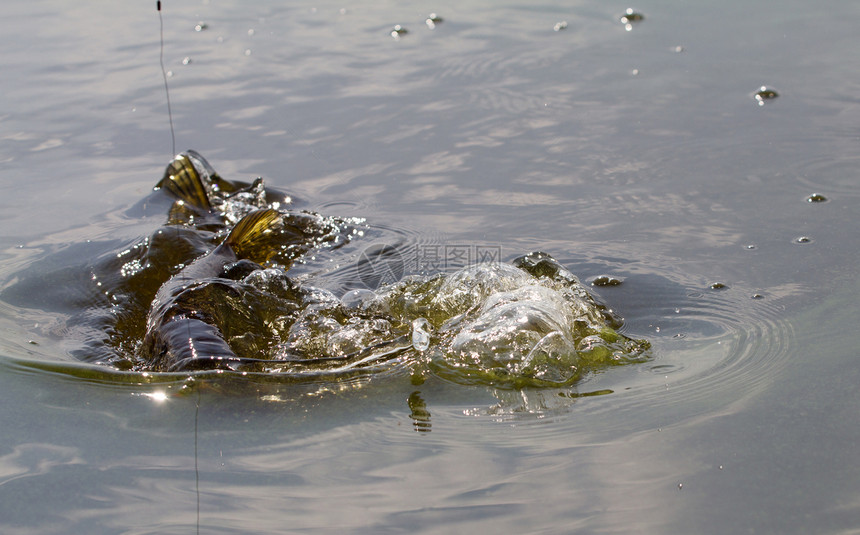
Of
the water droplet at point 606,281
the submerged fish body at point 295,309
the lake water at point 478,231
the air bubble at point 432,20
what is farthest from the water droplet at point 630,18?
the water droplet at point 606,281

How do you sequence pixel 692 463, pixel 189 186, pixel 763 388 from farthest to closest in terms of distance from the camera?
pixel 189 186 → pixel 763 388 → pixel 692 463

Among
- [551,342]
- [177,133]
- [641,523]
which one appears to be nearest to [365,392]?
[551,342]

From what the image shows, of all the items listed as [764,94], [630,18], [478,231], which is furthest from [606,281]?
[630,18]

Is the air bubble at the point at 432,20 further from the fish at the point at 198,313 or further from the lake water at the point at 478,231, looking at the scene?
the fish at the point at 198,313

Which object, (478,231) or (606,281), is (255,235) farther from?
(606,281)

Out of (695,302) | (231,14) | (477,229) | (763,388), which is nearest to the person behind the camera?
(763,388)

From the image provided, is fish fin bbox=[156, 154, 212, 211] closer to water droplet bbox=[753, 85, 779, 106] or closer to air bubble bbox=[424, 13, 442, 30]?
air bubble bbox=[424, 13, 442, 30]

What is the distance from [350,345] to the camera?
2.87 metres

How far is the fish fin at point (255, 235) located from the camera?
12.0 ft

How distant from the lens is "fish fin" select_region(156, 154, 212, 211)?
4.09 meters

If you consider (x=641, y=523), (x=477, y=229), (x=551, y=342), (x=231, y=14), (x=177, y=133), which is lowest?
(x=641, y=523)

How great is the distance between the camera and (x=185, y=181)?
162 inches

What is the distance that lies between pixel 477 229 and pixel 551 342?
1.12 metres

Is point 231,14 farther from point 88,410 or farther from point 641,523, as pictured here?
point 641,523
